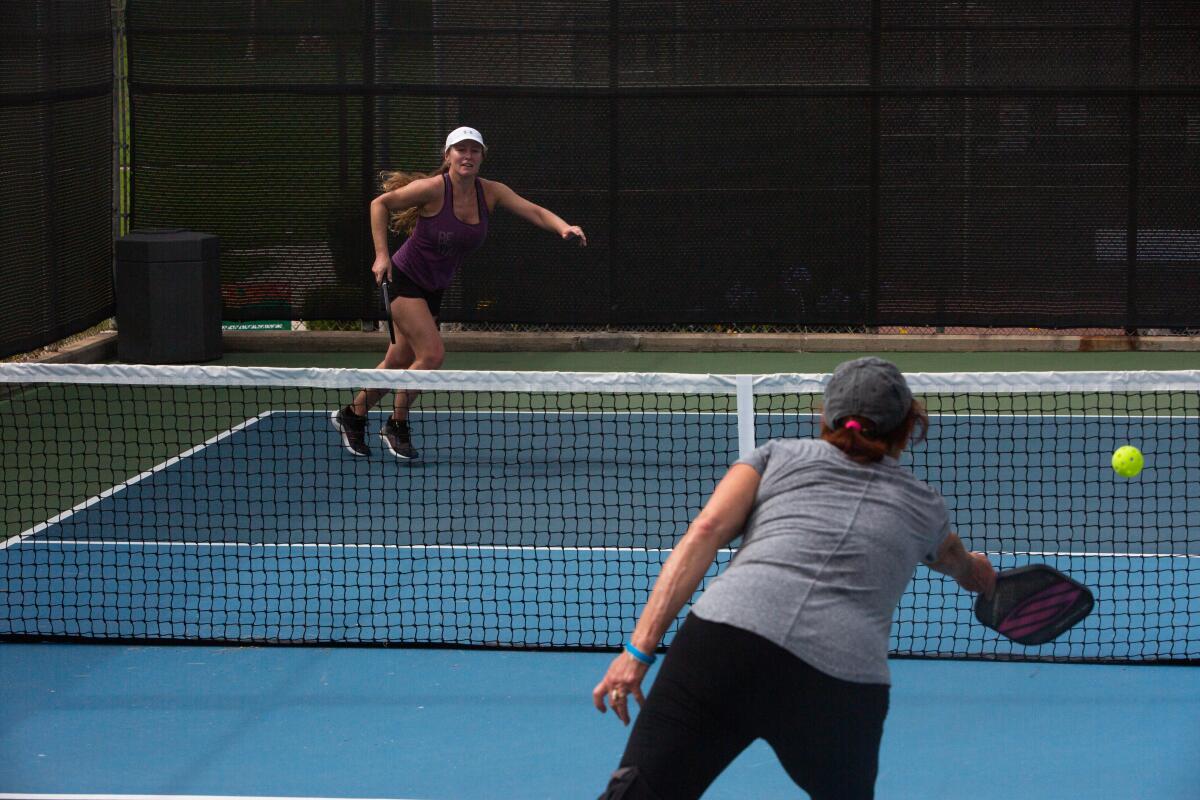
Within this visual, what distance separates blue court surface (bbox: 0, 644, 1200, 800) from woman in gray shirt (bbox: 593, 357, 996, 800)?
146 centimetres

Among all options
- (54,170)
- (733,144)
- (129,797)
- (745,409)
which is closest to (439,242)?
(745,409)

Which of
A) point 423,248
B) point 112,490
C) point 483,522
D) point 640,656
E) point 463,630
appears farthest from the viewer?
point 423,248

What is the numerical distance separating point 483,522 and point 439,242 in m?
1.71

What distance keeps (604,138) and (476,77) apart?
1.00 m

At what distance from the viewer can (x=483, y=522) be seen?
7.72 meters

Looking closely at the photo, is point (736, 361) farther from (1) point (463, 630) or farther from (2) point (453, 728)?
(2) point (453, 728)

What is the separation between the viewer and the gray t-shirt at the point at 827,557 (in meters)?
3.13

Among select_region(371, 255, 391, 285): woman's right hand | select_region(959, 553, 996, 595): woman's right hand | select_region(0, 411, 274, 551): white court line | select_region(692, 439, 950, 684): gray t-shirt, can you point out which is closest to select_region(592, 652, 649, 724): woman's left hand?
select_region(692, 439, 950, 684): gray t-shirt

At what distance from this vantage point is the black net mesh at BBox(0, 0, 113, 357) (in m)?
10.6

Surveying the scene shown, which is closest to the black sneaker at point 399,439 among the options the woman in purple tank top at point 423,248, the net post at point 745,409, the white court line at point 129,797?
the woman in purple tank top at point 423,248

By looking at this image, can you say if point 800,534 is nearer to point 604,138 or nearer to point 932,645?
point 932,645

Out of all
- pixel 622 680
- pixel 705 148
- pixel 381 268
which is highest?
pixel 705 148

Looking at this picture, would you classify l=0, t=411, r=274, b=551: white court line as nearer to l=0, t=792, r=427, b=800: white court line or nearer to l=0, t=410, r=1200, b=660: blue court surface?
l=0, t=410, r=1200, b=660: blue court surface

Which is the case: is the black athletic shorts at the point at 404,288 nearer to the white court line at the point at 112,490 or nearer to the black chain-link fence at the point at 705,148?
the white court line at the point at 112,490
